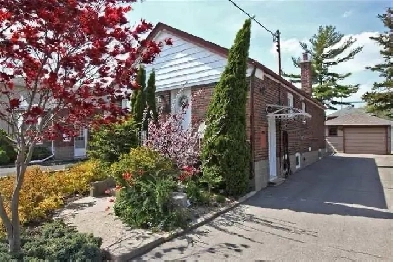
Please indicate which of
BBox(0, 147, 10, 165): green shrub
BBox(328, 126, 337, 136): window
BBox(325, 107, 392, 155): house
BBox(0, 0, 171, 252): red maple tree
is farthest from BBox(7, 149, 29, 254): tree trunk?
BBox(328, 126, 337, 136): window

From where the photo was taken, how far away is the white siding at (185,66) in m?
9.63

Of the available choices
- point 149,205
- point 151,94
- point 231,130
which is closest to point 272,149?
point 231,130

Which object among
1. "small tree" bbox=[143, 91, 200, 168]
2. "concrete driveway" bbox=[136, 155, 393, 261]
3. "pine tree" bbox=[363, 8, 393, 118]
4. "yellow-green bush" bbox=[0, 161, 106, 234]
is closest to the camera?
"concrete driveway" bbox=[136, 155, 393, 261]

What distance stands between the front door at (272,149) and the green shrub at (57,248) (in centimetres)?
753

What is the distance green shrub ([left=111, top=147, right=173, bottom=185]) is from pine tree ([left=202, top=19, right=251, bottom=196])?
181 centimetres

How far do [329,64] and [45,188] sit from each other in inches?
1345

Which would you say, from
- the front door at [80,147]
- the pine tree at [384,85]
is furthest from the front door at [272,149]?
the front door at [80,147]

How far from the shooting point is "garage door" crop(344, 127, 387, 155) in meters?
24.7

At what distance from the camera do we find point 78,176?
27.8 feet

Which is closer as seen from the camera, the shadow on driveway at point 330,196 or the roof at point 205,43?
the shadow on driveway at point 330,196

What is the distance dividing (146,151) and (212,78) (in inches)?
A: 159

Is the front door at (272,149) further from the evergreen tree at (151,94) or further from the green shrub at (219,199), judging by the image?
the evergreen tree at (151,94)

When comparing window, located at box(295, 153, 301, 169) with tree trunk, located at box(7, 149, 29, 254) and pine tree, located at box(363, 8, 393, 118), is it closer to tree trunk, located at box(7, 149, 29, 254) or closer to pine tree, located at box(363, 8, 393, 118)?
pine tree, located at box(363, 8, 393, 118)

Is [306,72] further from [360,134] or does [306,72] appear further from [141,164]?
[141,164]
